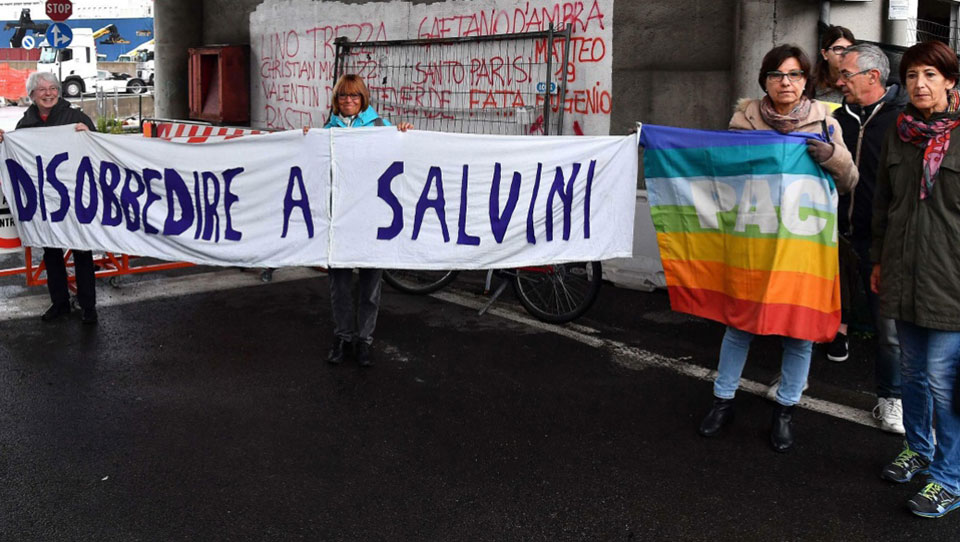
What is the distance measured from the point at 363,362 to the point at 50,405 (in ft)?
5.81

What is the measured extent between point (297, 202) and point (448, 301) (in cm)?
217

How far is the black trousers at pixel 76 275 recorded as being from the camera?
6.66m

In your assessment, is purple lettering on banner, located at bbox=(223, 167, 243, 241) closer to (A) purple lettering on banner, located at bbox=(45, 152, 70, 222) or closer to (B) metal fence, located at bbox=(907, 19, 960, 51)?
(A) purple lettering on banner, located at bbox=(45, 152, 70, 222)

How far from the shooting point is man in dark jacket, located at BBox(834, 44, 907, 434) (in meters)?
4.57

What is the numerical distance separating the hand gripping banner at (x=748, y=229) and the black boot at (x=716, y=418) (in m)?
0.44

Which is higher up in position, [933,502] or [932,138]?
[932,138]

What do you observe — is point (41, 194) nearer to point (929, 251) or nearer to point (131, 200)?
point (131, 200)

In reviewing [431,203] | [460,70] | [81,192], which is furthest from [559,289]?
[81,192]

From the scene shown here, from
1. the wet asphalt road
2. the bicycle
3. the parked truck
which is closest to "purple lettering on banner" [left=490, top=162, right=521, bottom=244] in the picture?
the wet asphalt road

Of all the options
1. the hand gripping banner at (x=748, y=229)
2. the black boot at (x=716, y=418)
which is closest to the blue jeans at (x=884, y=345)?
the hand gripping banner at (x=748, y=229)

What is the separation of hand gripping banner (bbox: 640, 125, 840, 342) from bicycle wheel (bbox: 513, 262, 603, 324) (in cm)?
186

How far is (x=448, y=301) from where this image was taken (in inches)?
295

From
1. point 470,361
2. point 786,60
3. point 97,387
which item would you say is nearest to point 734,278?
point 786,60

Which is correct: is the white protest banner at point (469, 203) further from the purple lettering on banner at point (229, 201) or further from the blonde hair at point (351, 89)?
the purple lettering on banner at point (229, 201)
